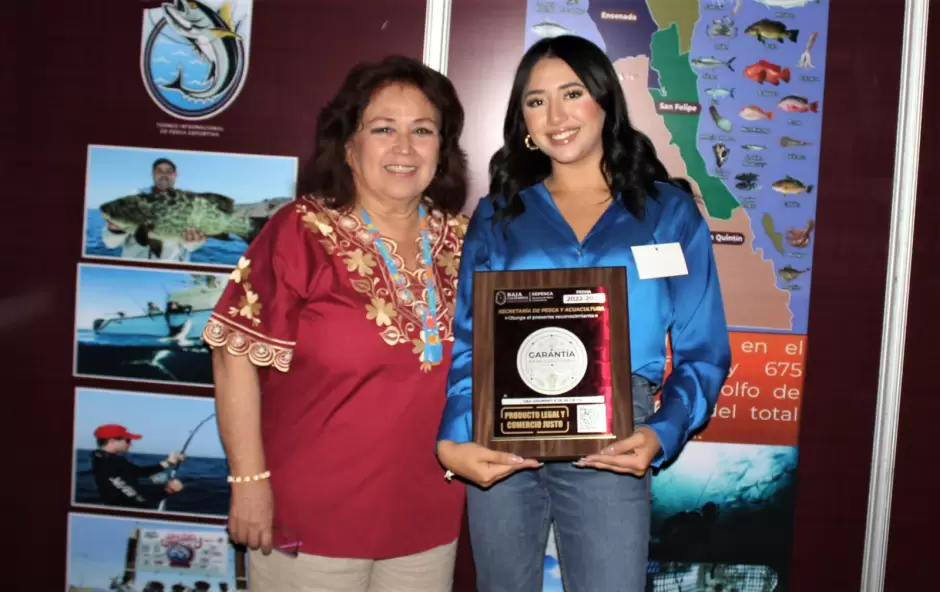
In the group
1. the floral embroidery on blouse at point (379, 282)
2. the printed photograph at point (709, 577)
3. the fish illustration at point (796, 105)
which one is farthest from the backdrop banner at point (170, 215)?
the printed photograph at point (709, 577)

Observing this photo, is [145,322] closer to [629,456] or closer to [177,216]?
[177,216]

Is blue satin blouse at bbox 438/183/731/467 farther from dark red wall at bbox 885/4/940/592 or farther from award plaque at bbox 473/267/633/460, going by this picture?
dark red wall at bbox 885/4/940/592

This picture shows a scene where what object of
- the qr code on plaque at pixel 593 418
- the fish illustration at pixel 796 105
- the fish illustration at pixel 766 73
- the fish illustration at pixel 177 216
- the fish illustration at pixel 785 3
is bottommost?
the qr code on plaque at pixel 593 418

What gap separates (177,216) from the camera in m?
2.61

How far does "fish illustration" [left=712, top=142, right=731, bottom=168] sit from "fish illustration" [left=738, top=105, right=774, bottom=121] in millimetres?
120

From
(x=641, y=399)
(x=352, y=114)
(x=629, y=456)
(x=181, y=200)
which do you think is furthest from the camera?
(x=181, y=200)

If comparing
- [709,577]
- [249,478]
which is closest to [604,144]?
[249,478]

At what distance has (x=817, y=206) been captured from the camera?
2.55 meters

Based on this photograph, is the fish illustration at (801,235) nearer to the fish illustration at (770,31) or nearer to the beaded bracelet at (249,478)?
the fish illustration at (770,31)

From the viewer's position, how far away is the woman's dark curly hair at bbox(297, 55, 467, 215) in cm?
202

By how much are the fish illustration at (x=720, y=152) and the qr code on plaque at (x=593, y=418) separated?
124 centimetres

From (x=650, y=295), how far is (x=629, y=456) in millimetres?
394

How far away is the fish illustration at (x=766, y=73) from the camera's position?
250 centimetres

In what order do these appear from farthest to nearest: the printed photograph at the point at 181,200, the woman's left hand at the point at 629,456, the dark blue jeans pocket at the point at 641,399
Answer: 1. the printed photograph at the point at 181,200
2. the dark blue jeans pocket at the point at 641,399
3. the woman's left hand at the point at 629,456
